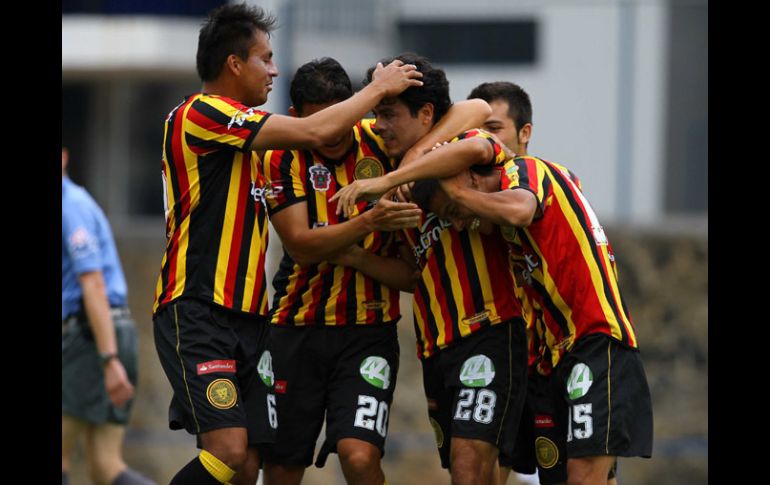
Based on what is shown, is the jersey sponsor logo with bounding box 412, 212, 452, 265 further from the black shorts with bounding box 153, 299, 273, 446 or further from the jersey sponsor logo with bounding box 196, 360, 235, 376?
the jersey sponsor logo with bounding box 196, 360, 235, 376

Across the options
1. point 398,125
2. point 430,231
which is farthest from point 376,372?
point 398,125

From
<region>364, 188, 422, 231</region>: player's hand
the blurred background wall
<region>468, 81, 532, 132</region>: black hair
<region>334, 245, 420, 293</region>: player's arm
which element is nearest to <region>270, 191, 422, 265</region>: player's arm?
<region>364, 188, 422, 231</region>: player's hand

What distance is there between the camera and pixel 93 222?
8.58 meters

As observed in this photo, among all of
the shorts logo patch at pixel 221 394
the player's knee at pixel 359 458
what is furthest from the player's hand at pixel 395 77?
the player's knee at pixel 359 458

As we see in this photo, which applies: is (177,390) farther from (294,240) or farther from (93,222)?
(93,222)

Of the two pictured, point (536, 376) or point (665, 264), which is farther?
point (665, 264)

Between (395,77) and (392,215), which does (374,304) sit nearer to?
(392,215)

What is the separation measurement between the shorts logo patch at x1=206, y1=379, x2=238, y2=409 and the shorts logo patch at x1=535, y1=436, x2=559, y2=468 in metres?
1.50

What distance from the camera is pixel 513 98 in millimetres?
6535

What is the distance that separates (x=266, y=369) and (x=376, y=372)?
538 mm

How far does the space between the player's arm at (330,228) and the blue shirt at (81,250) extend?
2.62 m

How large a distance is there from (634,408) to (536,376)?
634mm

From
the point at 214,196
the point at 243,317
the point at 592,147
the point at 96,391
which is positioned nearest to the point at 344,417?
the point at 243,317

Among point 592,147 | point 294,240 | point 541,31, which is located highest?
point 541,31
